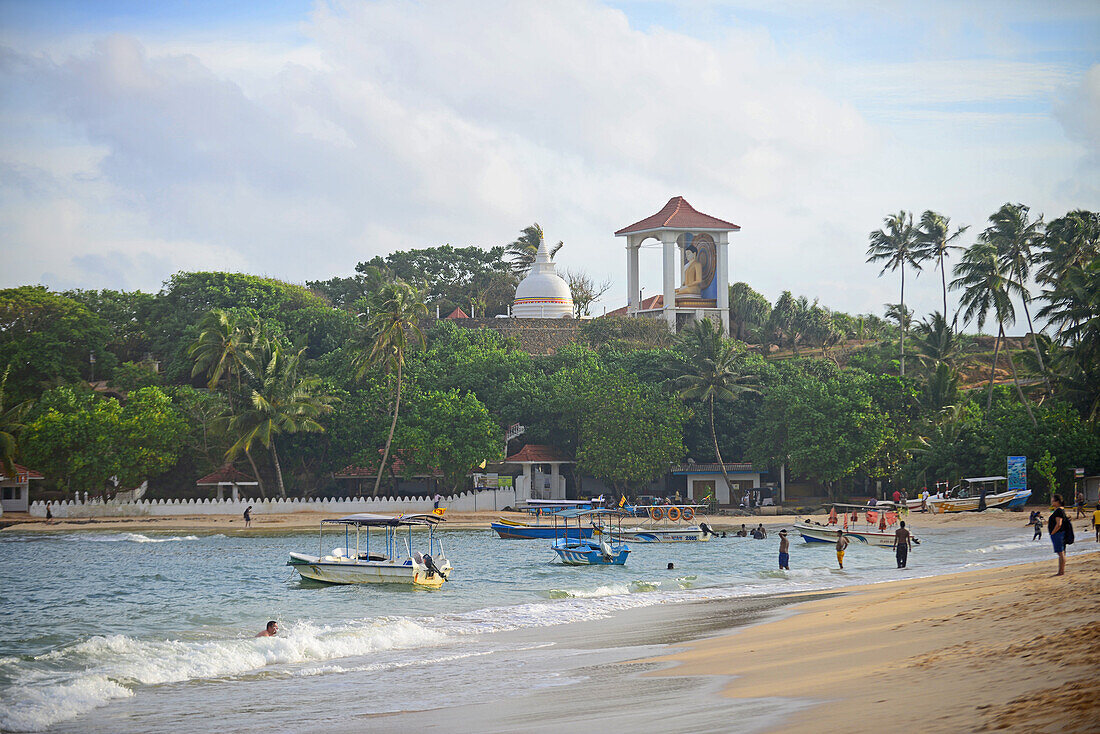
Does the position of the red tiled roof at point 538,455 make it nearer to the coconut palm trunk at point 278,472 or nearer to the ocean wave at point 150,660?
the coconut palm trunk at point 278,472

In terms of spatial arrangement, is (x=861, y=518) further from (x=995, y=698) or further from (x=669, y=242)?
(x=995, y=698)

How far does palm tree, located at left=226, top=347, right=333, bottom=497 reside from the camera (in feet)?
189

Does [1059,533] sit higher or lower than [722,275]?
lower

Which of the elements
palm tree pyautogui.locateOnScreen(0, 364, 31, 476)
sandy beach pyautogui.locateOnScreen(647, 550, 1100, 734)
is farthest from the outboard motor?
palm tree pyautogui.locateOnScreen(0, 364, 31, 476)

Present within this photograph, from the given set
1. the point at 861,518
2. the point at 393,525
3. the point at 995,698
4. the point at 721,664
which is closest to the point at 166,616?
the point at 393,525

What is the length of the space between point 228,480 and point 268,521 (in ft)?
19.4

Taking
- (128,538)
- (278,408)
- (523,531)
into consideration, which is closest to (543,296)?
(278,408)

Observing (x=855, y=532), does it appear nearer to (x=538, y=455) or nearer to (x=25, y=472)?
(x=538, y=455)

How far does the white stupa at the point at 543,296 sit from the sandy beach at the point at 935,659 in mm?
66712

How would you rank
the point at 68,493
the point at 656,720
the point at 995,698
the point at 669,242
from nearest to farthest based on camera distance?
the point at 995,698 < the point at 656,720 < the point at 68,493 < the point at 669,242

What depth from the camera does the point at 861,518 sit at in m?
53.0

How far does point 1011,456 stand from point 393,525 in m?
36.0

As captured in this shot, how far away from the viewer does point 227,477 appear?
6050 centimetres

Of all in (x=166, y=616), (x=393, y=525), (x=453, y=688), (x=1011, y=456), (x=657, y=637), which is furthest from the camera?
(x=1011, y=456)
